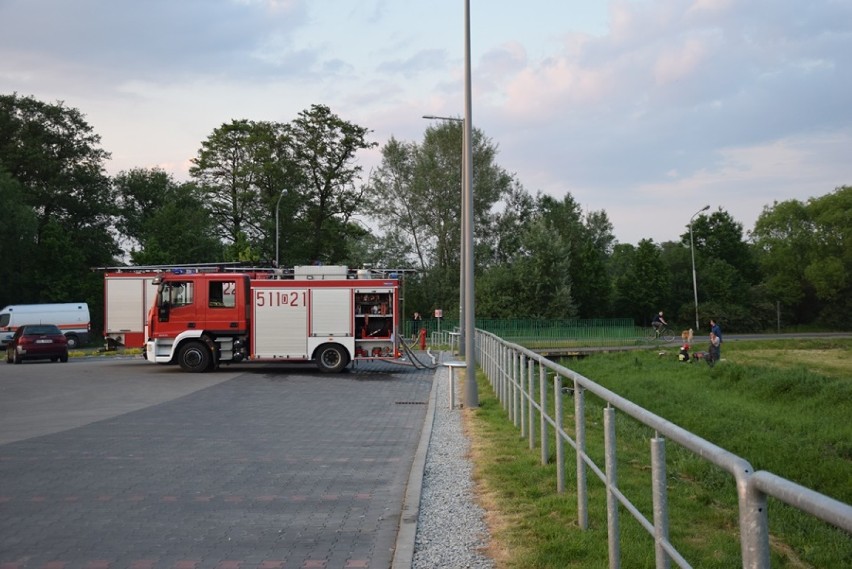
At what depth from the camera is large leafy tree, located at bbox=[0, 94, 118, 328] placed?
195 feet

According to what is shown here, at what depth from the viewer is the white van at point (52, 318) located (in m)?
43.5

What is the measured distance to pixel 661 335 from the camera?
5419 centimetres

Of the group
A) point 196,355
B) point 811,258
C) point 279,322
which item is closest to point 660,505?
point 279,322

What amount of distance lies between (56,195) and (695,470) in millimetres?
60571

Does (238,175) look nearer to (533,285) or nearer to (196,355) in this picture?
(533,285)

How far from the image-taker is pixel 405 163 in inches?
2408

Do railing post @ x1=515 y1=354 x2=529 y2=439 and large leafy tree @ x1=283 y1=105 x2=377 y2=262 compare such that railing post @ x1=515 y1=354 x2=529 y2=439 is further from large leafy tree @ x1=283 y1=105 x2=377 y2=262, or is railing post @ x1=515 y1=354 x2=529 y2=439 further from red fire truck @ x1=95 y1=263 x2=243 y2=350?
large leafy tree @ x1=283 y1=105 x2=377 y2=262

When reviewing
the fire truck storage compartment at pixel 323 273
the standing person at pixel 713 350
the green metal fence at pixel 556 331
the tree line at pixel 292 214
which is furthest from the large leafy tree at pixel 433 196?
the fire truck storage compartment at pixel 323 273

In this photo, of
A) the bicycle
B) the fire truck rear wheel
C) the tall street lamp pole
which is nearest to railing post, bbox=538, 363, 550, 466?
the tall street lamp pole

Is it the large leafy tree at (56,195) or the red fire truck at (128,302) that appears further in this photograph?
the large leafy tree at (56,195)

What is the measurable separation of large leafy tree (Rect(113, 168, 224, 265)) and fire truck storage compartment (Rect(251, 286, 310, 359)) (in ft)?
104

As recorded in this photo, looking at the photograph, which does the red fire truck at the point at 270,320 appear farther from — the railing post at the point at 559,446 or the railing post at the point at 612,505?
the railing post at the point at 612,505

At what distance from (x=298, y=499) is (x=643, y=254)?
70.0 meters

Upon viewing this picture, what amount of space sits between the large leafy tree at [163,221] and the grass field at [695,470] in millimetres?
38952
